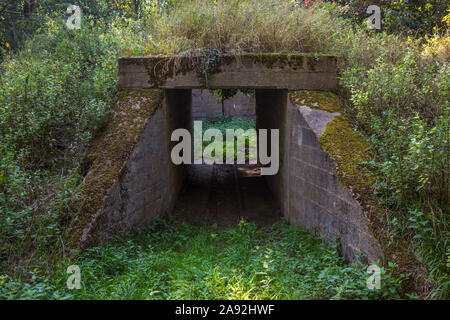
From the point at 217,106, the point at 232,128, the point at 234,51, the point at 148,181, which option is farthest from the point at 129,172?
the point at 217,106

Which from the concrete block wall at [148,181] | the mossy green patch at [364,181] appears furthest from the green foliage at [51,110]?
the mossy green patch at [364,181]

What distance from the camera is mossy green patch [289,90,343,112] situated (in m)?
5.57

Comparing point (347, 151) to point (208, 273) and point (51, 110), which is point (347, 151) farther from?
point (51, 110)

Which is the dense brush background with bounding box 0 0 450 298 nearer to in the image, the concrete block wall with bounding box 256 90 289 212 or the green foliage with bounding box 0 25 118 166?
the green foliage with bounding box 0 25 118 166

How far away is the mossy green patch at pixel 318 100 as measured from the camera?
557cm

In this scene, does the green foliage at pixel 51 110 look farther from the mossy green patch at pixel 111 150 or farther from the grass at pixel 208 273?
the grass at pixel 208 273

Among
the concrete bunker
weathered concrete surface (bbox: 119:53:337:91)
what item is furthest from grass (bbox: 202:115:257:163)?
weathered concrete surface (bbox: 119:53:337:91)

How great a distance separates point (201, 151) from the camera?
12.7 meters

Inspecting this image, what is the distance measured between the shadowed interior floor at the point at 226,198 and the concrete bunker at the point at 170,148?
0.52 meters

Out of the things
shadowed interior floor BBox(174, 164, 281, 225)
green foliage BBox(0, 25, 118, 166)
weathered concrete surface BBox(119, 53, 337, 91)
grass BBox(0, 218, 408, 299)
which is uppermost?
weathered concrete surface BBox(119, 53, 337, 91)

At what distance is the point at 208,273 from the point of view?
3805 millimetres

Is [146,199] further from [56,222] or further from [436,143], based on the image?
[436,143]

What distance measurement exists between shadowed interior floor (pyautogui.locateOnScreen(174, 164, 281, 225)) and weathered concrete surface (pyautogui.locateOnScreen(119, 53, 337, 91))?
2.61m
